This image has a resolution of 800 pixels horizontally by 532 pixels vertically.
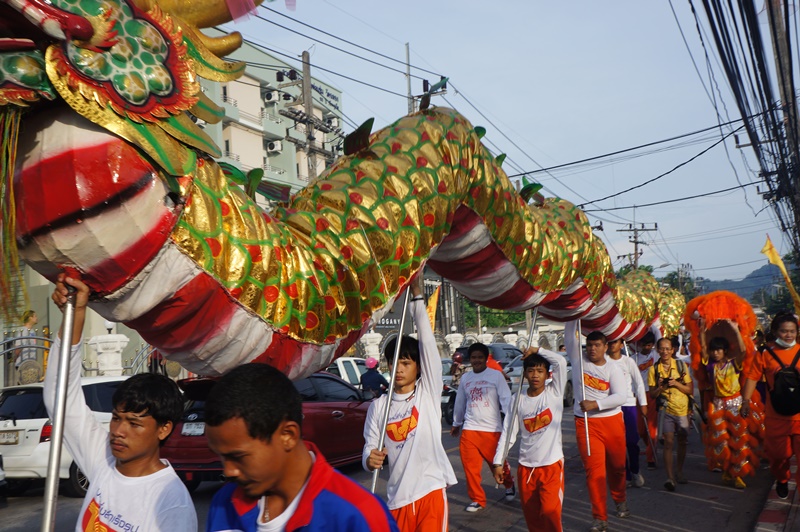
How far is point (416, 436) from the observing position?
445cm

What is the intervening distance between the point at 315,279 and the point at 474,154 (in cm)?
165

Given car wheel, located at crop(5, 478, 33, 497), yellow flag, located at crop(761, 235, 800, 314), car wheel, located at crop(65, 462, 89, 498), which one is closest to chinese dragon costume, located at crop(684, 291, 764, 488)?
yellow flag, located at crop(761, 235, 800, 314)

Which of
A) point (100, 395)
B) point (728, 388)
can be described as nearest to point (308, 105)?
point (100, 395)

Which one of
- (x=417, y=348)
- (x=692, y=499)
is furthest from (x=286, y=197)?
(x=692, y=499)

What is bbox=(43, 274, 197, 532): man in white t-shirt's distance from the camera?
2.49 meters

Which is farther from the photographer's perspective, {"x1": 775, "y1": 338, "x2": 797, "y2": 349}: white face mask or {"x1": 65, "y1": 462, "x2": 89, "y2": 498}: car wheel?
{"x1": 65, "y1": 462, "x2": 89, "y2": 498}: car wheel

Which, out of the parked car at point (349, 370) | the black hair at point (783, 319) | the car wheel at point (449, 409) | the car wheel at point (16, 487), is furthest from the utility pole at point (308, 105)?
the black hair at point (783, 319)

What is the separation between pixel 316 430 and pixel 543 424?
3.99 metres

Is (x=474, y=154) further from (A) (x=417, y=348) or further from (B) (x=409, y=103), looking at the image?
(B) (x=409, y=103)

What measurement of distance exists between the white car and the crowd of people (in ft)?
14.8

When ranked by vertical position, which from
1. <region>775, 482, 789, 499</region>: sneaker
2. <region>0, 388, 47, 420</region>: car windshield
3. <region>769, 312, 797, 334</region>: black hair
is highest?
<region>769, 312, 797, 334</region>: black hair

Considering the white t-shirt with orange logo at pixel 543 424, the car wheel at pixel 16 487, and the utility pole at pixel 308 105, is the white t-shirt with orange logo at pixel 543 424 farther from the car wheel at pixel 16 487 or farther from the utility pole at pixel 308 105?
the utility pole at pixel 308 105

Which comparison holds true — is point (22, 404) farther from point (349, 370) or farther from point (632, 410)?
point (632, 410)

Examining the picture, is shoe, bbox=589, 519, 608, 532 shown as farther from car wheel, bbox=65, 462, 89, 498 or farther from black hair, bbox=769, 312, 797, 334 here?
car wheel, bbox=65, 462, 89, 498
